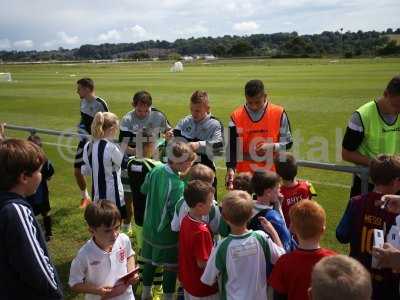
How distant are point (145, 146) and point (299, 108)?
14322mm

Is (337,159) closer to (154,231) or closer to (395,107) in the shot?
(395,107)

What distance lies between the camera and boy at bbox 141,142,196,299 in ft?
14.4

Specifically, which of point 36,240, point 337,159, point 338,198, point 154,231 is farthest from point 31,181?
point 337,159

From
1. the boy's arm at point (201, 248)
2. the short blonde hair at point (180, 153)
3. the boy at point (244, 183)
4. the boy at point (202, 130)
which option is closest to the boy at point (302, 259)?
the boy's arm at point (201, 248)

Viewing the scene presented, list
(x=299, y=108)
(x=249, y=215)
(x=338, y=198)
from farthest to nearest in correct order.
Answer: (x=299, y=108)
(x=338, y=198)
(x=249, y=215)

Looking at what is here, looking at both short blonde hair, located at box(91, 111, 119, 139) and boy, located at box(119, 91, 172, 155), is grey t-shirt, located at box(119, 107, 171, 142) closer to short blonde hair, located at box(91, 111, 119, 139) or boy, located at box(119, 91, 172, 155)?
boy, located at box(119, 91, 172, 155)

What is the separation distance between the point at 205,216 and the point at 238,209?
0.71 metres

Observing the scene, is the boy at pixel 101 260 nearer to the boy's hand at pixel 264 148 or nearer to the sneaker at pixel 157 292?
the sneaker at pixel 157 292

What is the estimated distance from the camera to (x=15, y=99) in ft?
92.6

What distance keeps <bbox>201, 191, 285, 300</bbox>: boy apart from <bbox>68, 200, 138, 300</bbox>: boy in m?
0.80

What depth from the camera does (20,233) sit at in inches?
99.6

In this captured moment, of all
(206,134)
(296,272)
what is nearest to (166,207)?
(206,134)

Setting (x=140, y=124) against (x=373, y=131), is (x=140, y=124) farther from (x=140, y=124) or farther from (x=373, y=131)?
(x=373, y=131)

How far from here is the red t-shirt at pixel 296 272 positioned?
292 cm
